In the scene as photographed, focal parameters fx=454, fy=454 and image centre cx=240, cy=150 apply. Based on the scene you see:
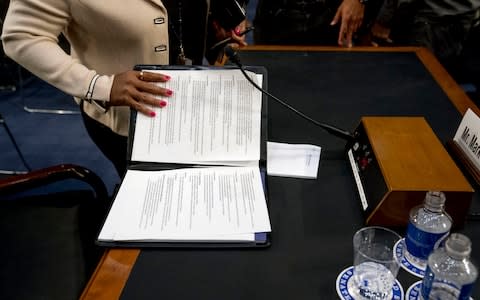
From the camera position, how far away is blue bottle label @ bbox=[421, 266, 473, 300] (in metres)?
0.54

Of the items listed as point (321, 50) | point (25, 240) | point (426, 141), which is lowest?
point (25, 240)

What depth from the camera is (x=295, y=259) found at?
68 centimetres

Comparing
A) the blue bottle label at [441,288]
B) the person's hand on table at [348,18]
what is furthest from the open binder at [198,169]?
the person's hand on table at [348,18]

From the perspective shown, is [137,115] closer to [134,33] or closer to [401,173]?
[134,33]

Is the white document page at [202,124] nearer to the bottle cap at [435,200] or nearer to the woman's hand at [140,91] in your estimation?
the woman's hand at [140,91]

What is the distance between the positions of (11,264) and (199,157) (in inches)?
20.8

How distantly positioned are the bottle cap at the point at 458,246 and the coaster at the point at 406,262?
0.30ft

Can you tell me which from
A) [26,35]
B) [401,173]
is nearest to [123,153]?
[26,35]

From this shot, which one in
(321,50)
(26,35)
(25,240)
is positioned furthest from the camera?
(321,50)

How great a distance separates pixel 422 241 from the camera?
0.64 metres

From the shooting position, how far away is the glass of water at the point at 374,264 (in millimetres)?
612

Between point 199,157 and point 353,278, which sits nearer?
point 353,278

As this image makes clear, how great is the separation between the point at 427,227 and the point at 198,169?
16.0 inches

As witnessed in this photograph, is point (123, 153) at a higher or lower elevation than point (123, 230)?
lower
